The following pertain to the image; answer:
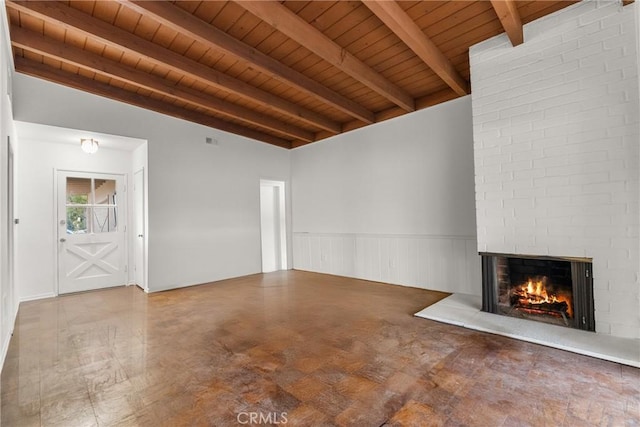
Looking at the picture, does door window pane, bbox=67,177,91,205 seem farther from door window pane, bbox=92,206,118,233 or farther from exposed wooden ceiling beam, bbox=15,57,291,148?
exposed wooden ceiling beam, bbox=15,57,291,148

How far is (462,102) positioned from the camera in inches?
174

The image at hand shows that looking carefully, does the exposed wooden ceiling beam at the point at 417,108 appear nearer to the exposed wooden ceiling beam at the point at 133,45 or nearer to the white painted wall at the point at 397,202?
the white painted wall at the point at 397,202

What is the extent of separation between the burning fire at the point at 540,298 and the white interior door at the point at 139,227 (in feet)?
18.2

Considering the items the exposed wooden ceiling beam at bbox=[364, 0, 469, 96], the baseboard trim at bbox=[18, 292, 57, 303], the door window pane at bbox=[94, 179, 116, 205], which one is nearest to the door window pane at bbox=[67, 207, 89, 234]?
the door window pane at bbox=[94, 179, 116, 205]

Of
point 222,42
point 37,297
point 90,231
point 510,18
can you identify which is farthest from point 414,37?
point 37,297

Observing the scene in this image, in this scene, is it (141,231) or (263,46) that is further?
(141,231)

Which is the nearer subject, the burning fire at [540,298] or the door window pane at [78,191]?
the burning fire at [540,298]

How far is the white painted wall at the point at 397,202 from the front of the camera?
445cm

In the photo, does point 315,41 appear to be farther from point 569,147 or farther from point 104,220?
point 104,220

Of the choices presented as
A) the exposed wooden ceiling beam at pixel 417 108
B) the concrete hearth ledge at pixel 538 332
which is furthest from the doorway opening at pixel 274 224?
the concrete hearth ledge at pixel 538 332

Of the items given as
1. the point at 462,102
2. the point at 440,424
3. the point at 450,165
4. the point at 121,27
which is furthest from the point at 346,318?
the point at 121,27

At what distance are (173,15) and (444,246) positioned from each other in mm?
4495

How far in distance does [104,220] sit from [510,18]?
671cm

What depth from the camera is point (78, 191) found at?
5.17m
